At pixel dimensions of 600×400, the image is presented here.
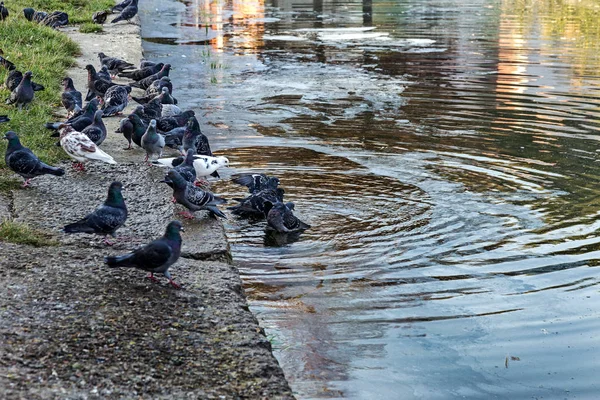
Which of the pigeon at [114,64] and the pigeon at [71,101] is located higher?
the pigeon at [114,64]

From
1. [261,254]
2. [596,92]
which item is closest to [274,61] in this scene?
[596,92]

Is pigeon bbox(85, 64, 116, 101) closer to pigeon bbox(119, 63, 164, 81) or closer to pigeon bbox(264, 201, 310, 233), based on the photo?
pigeon bbox(119, 63, 164, 81)

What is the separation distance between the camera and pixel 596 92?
16.4 meters

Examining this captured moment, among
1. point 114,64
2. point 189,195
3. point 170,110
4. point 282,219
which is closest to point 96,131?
point 189,195

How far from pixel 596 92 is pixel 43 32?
35.5 feet

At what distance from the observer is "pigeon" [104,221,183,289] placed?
6043 mm

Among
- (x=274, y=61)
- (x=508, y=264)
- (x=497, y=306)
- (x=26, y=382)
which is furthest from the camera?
(x=274, y=61)

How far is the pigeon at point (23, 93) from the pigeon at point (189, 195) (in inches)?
168

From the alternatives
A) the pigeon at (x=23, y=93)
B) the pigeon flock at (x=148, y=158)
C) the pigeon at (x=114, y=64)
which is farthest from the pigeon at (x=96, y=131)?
the pigeon at (x=114, y=64)

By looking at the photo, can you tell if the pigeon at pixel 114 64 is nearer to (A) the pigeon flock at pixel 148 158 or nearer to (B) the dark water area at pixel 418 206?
(A) the pigeon flock at pixel 148 158

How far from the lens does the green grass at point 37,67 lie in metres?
10.3

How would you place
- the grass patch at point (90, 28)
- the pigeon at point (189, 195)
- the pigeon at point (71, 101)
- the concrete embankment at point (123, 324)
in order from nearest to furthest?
the concrete embankment at point (123, 324)
the pigeon at point (189, 195)
the pigeon at point (71, 101)
the grass patch at point (90, 28)

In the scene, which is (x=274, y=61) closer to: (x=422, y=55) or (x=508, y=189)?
(x=422, y=55)

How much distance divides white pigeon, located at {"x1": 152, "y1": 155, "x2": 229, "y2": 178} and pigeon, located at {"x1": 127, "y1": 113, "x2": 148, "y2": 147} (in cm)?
80
